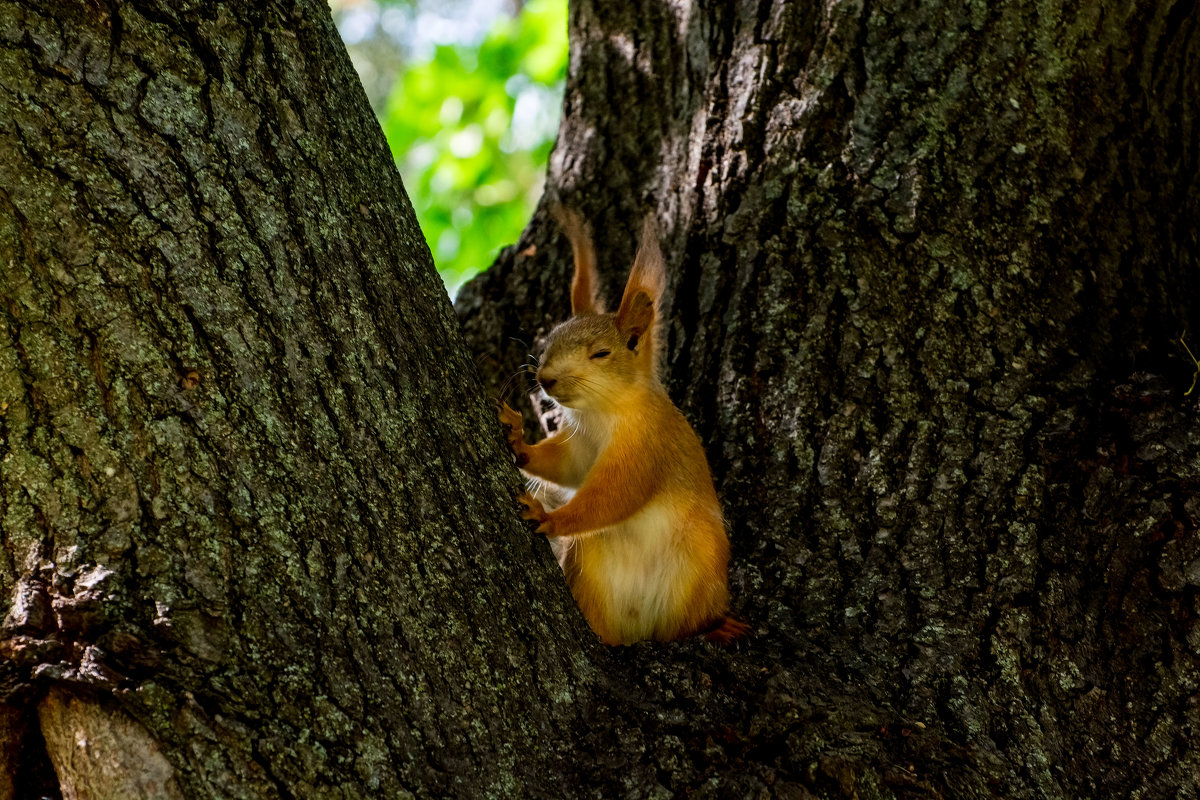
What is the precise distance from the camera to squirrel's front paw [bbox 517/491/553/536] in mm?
2408

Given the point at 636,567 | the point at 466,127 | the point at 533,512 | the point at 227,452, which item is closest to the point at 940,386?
the point at 636,567

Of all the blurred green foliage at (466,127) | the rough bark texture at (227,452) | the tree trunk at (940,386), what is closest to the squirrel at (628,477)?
the tree trunk at (940,386)

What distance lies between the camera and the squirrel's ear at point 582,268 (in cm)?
335

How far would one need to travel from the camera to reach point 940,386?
2822 mm

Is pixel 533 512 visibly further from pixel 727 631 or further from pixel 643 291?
pixel 643 291

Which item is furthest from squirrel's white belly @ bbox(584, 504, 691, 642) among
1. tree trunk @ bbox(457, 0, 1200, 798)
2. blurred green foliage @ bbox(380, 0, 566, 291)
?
blurred green foliage @ bbox(380, 0, 566, 291)

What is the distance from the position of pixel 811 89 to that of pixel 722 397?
0.95m

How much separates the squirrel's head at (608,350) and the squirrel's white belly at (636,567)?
0.38m

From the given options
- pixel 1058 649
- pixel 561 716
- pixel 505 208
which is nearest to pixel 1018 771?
pixel 1058 649

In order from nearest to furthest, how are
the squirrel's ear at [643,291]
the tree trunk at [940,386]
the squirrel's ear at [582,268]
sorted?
1. the tree trunk at [940,386]
2. the squirrel's ear at [643,291]
3. the squirrel's ear at [582,268]

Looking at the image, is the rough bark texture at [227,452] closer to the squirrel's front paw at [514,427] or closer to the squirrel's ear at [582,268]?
the squirrel's front paw at [514,427]

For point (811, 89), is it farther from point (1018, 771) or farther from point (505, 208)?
point (505, 208)

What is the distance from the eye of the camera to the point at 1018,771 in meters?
2.17

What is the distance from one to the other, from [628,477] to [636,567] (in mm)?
260
